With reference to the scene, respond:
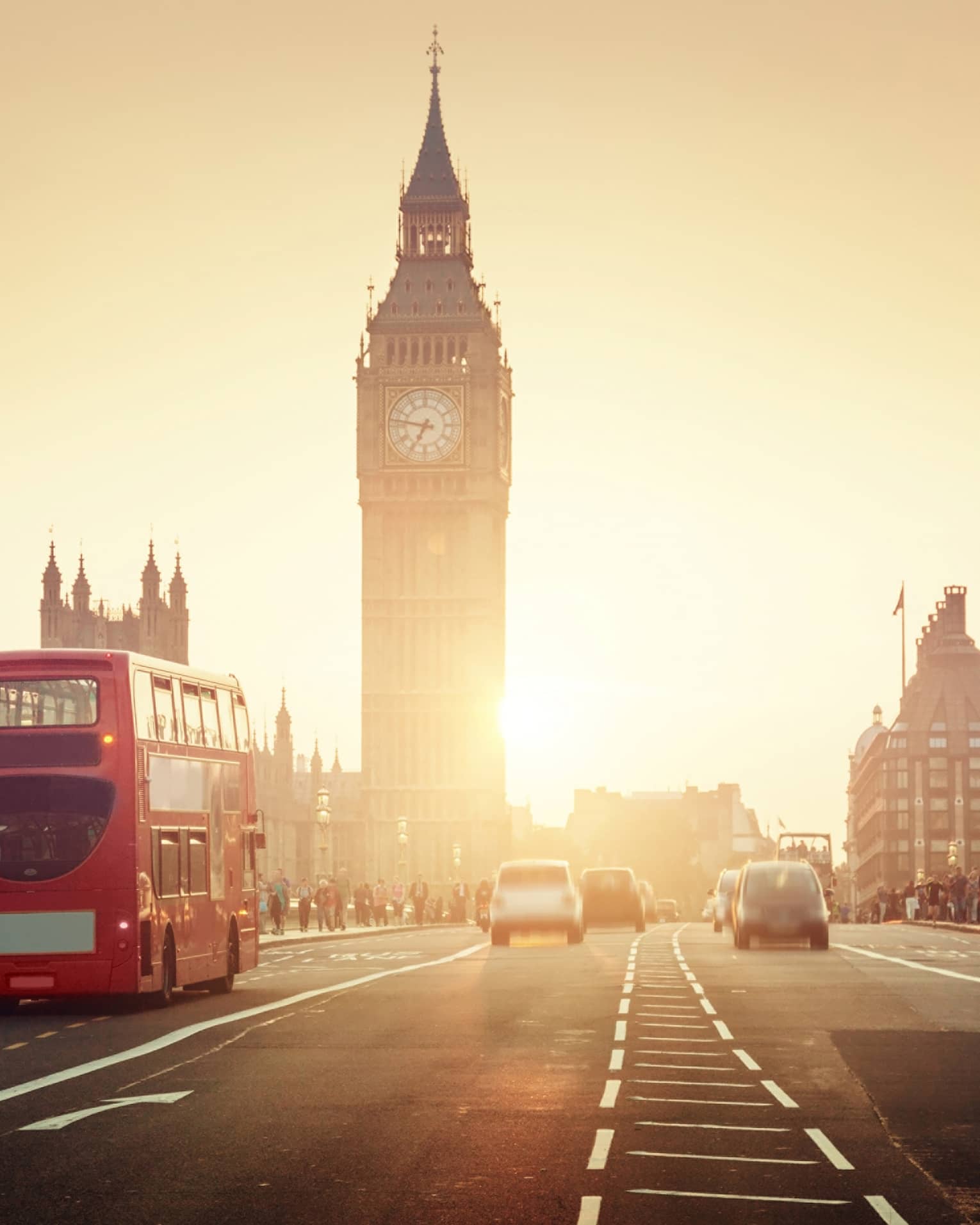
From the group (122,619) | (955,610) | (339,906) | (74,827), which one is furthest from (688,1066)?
(955,610)

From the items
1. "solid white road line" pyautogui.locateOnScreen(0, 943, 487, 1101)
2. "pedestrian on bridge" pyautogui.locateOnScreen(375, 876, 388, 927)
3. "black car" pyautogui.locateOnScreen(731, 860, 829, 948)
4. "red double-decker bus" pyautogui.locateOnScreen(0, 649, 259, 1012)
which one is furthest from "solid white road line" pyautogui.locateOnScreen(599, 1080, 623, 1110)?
"pedestrian on bridge" pyautogui.locateOnScreen(375, 876, 388, 927)

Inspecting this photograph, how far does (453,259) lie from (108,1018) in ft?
364

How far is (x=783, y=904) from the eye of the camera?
41.0 meters

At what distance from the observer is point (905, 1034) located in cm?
2116

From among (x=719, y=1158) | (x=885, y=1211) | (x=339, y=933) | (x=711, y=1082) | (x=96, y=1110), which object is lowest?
(x=339, y=933)

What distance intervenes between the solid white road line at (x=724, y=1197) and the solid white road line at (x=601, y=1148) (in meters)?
0.77

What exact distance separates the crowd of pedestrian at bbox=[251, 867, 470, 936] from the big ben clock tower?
68.0 ft

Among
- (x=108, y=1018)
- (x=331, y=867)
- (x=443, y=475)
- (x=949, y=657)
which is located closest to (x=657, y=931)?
(x=108, y=1018)

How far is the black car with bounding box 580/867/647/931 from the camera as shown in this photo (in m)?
57.9

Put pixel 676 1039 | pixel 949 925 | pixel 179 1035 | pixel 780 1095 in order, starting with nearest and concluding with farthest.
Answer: pixel 780 1095
pixel 676 1039
pixel 179 1035
pixel 949 925

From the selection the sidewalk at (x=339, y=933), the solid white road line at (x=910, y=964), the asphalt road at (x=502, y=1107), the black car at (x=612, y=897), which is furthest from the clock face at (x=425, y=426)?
the asphalt road at (x=502, y=1107)

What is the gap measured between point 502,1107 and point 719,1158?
2.63 meters

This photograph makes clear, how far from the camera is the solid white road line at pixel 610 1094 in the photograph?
1509 centimetres

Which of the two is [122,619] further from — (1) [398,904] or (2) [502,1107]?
(2) [502,1107]
